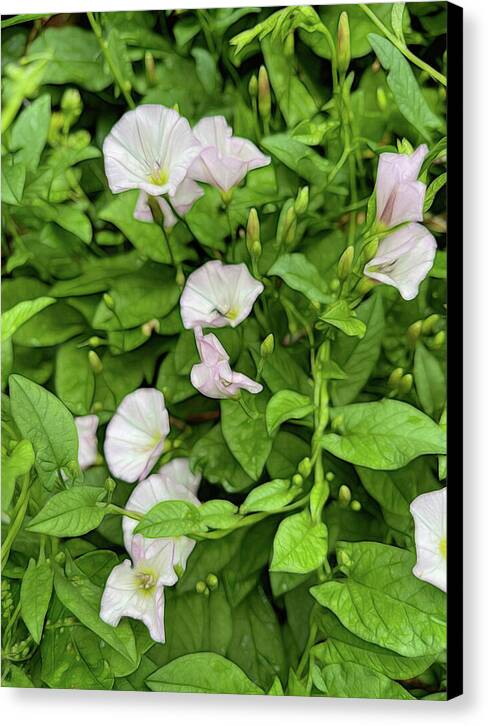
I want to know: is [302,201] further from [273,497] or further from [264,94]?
[273,497]

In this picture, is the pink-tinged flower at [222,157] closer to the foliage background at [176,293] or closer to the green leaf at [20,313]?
the foliage background at [176,293]

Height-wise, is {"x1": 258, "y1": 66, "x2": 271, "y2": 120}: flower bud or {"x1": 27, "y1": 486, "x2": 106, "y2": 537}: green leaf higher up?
{"x1": 258, "y1": 66, "x2": 271, "y2": 120}: flower bud

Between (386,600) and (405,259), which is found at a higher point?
(405,259)

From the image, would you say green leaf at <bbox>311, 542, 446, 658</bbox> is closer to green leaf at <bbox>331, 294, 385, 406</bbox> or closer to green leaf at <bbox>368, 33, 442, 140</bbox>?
green leaf at <bbox>331, 294, 385, 406</bbox>

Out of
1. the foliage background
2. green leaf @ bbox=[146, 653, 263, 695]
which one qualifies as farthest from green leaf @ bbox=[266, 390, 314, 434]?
green leaf @ bbox=[146, 653, 263, 695]

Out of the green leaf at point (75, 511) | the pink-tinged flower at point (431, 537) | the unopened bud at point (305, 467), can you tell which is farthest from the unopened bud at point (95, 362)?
the pink-tinged flower at point (431, 537)

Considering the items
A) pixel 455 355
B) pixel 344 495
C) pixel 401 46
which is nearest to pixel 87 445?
pixel 344 495
